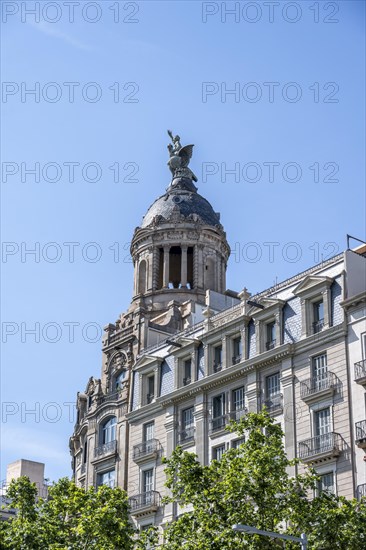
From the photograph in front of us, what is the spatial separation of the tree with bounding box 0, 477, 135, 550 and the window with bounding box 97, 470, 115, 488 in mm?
14330

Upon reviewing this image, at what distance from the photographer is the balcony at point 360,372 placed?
54250mm

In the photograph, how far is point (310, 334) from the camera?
58.3m

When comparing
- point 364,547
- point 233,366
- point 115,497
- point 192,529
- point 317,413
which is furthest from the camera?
point 233,366

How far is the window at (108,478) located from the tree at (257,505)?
1997 centimetres

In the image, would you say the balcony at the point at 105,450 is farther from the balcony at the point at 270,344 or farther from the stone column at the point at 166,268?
the balcony at the point at 270,344

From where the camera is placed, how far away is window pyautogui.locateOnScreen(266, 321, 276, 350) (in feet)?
200

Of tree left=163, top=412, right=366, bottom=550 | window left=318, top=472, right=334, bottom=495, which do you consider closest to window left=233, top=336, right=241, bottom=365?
window left=318, top=472, right=334, bottom=495

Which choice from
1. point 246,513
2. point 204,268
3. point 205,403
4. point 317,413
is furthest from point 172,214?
point 246,513

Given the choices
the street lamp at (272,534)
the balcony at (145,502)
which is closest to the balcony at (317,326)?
the balcony at (145,502)

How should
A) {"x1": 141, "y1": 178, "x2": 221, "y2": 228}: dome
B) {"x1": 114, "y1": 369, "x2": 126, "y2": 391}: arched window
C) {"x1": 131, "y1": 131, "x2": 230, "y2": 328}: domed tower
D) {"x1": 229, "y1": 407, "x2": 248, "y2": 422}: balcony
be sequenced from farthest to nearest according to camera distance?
{"x1": 141, "y1": 178, "x2": 221, "y2": 228}: dome, {"x1": 131, "y1": 131, "x2": 230, "y2": 328}: domed tower, {"x1": 114, "y1": 369, "x2": 126, "y2": 391}: arched window, {"x1": 229, "y1": 407, "x2": 248, "y2": 422}: balcony

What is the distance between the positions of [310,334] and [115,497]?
13.7 m

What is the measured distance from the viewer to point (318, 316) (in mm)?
58875

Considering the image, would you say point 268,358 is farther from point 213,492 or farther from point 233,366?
point 213,492

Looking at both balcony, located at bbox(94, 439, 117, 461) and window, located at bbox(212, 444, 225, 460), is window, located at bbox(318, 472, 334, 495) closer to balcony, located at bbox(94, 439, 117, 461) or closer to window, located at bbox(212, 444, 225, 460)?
window, located at bbox(212, 444, 225, 460)
